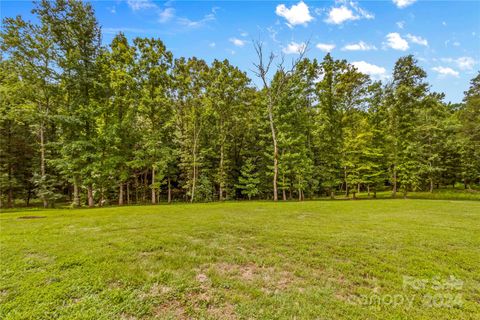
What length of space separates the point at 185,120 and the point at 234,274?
1968 cm

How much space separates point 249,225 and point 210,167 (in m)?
16.4

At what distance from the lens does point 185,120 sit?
21734mm

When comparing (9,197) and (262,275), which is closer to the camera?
(262,275)

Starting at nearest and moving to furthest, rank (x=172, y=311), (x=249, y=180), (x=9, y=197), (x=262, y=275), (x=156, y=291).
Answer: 1. (x=172, y=311)
2. (x=156, y=291)
3. (x=262, y=275)
4. (x=9, y=197)
5. (x=249, y=180)

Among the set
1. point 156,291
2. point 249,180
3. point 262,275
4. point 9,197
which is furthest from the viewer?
point 249,180

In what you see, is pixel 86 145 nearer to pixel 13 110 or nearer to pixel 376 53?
pixel 13 110

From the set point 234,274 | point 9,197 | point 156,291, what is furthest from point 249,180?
point 9,197

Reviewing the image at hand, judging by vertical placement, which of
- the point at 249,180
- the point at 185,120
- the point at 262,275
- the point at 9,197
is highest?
the point at 185,120

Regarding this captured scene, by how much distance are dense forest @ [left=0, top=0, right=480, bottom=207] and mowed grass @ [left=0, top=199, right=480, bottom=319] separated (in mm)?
12397

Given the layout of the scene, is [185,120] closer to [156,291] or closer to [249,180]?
[249,180]

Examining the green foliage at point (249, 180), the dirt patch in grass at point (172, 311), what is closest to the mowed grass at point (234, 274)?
the dirt patch in grass at point (172, 311)

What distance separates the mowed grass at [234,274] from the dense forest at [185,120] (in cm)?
1240

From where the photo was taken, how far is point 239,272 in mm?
4039

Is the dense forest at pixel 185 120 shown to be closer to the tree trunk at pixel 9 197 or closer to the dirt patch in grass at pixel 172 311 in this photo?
the tree trunk at pixel 9 197
